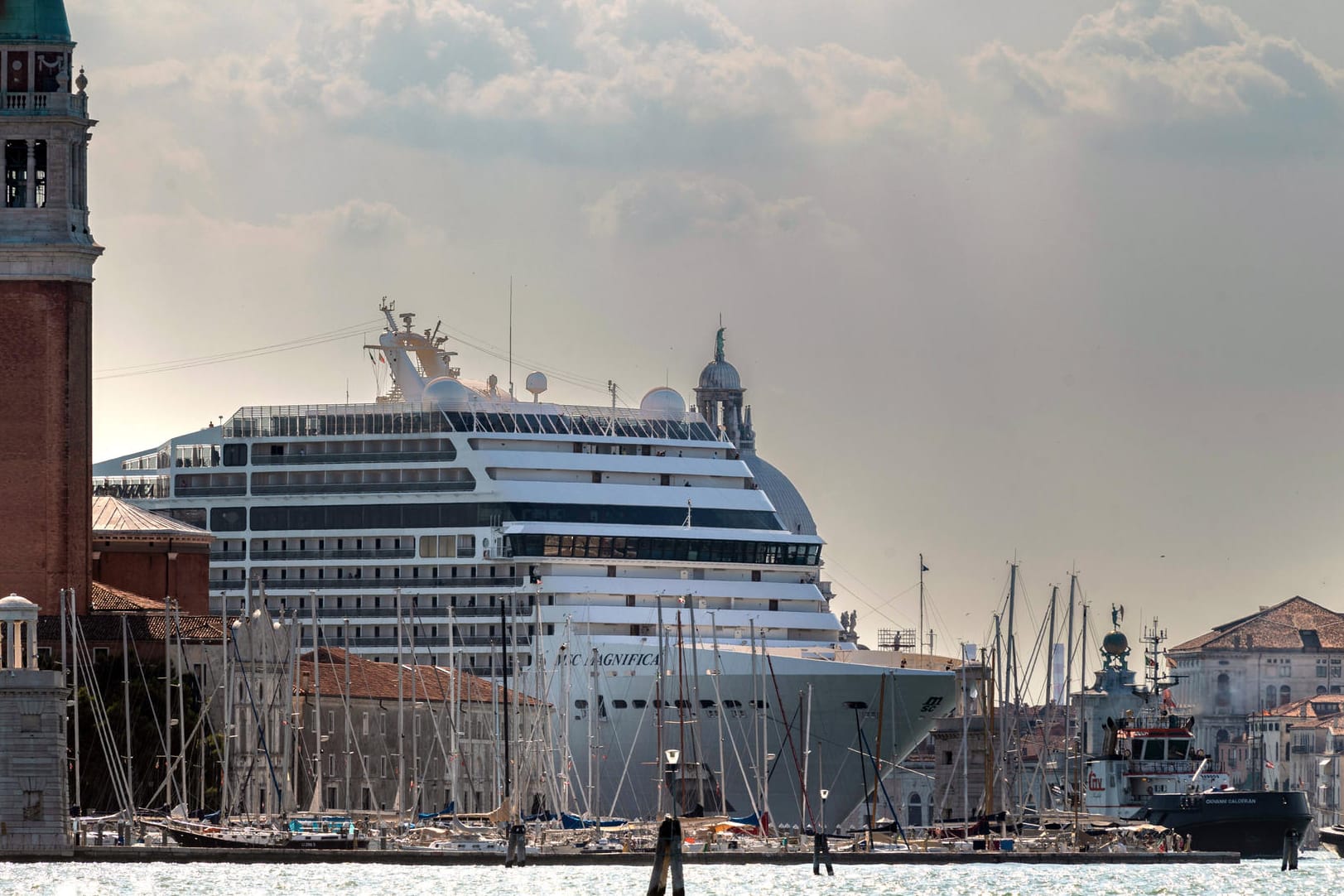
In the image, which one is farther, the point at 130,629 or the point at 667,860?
the point at 130,629

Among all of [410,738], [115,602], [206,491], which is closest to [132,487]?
[206,491]

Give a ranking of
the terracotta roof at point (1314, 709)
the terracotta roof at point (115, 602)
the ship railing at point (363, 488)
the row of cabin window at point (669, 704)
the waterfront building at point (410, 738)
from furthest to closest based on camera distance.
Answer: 1. the terracotta roof at point (1314, 709)
2. the ship railing at point (363, 488)
3. the row of cabin window at point (669, 704)
4. the terracotta roof at point (115, 602)
5. the waterfront building at point (410, 738)

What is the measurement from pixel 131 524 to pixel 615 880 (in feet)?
98.1

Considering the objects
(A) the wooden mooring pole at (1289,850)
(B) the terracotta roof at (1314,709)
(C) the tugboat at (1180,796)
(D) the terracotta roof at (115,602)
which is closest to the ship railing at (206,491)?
(D) the terracotta roof at (115,602)

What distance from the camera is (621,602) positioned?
97.7 m

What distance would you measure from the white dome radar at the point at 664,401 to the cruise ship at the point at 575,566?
0.12 meters

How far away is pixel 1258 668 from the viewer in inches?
7628

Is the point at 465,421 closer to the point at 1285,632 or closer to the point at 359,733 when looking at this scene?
the point at 359,733

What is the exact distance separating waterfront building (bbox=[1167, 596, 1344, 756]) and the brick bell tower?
4571 inches

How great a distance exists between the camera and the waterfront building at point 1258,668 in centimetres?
19200

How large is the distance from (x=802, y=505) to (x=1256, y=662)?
2887cm

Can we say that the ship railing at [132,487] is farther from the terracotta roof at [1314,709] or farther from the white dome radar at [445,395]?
the terracotta roof at [1314,709]

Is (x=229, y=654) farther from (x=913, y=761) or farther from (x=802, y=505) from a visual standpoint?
(x=802, y=505)

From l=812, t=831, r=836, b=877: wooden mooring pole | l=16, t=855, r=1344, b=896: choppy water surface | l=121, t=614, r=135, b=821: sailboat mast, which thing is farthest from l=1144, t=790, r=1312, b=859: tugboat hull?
l=121, t=614, r=135, b=821: sailboat mast
